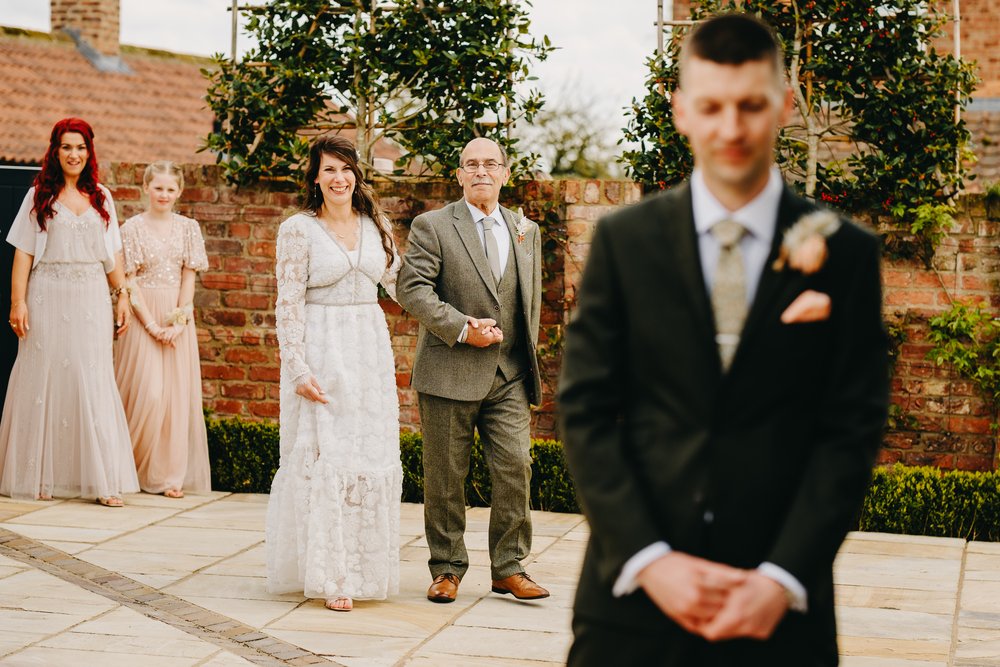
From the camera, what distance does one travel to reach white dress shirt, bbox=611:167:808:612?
2.14 meters

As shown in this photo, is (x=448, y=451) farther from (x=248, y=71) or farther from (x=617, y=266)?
(x=248, y=71)

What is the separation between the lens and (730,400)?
212 centimetres

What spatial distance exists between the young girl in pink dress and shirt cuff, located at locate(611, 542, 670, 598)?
6.53 m

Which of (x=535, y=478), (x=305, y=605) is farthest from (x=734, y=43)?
(x=535, y=478)

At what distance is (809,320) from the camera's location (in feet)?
6.96

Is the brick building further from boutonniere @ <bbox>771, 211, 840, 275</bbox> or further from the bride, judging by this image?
boutonniere @ <bbox>771, 211, 840, 275</bbox>

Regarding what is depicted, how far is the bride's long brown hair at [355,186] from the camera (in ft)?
18.7

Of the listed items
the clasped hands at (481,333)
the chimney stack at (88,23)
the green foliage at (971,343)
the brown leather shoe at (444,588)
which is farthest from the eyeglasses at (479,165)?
the chimney stack at (88,23)

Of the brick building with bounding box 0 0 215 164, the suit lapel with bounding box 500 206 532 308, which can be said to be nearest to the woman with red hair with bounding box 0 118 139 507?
the suit lapel with bounding box 500 206 532 308

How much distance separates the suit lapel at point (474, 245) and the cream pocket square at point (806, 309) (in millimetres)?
3715

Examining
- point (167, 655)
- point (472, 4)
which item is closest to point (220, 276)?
point (472, 4)

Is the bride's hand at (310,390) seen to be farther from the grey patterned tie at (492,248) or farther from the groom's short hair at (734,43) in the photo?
the groom's short hair at (734,43)

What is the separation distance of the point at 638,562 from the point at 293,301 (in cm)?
375

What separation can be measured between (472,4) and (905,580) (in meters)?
4.55
